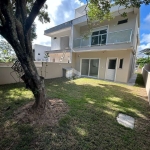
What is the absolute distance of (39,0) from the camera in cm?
196

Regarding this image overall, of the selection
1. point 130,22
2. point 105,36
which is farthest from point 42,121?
point 130,22

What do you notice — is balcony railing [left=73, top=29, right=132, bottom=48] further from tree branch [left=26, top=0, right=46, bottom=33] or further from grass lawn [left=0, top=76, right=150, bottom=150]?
grass lawn [left=0, top=76, right=150, bottom=150]

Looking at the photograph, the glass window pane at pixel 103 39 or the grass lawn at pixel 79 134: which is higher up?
the glass window pane at pixel 103 39

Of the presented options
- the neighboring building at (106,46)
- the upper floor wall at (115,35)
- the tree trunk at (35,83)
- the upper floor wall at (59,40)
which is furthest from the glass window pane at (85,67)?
the tree trunk at (35,83)

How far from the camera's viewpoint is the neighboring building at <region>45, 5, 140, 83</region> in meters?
7.73

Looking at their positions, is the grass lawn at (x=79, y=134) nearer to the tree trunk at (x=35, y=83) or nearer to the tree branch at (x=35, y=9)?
the tree trunk at (x=35, y=83)

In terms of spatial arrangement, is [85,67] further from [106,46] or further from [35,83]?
[35,83]

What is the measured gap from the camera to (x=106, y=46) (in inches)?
332

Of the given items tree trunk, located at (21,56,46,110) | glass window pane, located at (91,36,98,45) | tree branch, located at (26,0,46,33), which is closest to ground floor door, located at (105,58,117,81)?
glass window pane, located at (91,36,98,45)

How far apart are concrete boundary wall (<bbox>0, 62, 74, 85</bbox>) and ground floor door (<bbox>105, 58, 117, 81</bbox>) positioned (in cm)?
431

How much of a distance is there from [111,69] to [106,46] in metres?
2.37

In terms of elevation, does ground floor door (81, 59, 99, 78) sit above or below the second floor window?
below

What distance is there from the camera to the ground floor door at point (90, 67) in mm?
10477

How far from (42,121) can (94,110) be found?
1.79 m
